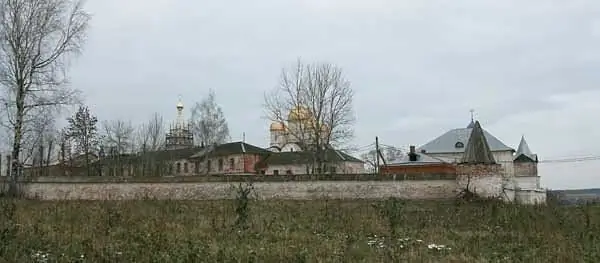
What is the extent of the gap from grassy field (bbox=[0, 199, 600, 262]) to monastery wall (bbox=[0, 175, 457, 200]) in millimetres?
8511

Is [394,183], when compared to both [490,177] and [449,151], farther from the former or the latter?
[449,151]

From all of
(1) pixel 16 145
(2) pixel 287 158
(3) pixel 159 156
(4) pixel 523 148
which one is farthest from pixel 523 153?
(1) pixel 16 145

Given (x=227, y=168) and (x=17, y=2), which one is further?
(x=227, y=168)

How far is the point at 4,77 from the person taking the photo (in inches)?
1152

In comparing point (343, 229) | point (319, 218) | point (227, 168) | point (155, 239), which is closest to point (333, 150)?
point (227, 168)

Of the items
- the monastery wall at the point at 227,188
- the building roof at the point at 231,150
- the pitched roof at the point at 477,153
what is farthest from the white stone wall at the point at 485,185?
the building roof at the point at 231,150

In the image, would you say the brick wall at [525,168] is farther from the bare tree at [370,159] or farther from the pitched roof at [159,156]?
the pitched roof at [159,156]

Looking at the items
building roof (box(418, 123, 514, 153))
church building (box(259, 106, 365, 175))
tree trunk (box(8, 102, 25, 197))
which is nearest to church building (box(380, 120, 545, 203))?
building roof (box(418, 123, 514, 153))

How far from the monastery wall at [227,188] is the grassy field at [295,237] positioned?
851 cm

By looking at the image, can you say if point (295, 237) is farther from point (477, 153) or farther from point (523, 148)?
point (523, 148)

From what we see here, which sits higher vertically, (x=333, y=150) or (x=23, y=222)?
(x=333, y=150)

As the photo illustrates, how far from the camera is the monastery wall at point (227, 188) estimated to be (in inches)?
1140

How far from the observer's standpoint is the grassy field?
10.4 m

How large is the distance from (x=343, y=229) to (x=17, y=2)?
21.2m
